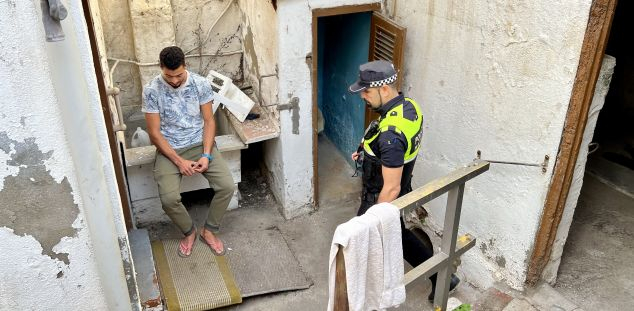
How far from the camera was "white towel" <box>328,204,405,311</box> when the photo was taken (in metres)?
2.30

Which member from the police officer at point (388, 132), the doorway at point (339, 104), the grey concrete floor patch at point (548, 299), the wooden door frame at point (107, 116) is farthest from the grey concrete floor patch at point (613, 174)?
the wooden door frame at point (107, 116)

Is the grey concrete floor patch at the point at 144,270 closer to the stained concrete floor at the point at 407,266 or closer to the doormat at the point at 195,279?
the doormat at the point at 195,279

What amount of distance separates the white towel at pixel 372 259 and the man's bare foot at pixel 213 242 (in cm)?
247

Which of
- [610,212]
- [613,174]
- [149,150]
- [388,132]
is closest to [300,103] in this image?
[149,150]

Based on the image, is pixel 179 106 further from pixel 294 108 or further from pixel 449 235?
pixel 449 235

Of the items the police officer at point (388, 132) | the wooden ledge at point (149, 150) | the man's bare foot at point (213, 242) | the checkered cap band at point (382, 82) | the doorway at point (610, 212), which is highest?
the checkered cap band at point (382, 82)

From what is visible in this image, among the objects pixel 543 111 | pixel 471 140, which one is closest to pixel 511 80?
pixel 543 111

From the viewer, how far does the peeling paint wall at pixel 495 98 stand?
3.36m

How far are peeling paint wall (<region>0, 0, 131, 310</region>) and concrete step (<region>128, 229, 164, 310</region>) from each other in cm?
71

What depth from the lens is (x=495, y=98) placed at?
380 centimetres

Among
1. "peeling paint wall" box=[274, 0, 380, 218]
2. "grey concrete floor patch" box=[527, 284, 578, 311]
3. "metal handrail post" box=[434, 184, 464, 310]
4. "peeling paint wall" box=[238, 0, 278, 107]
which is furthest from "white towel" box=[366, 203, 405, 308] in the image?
"peeling paint wall" box=[238, 0, 278, 107]

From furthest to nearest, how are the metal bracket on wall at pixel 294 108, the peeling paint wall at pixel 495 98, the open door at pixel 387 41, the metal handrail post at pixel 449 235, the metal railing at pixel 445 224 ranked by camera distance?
the metal bracket on wall at pixel 294 108, the open door at pixel 387 41, the peeling paint wall at pixel 495 98, the metal handrail post at pixel 449 235, the metal railing at pixel 445 224

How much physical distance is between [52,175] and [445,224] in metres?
2.01

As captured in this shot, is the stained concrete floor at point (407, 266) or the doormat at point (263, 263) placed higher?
the stained concrete floor at point (407, 266)
